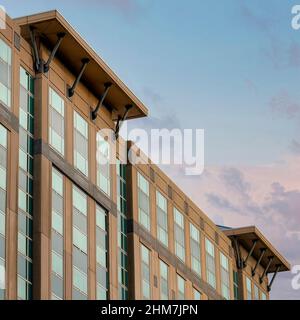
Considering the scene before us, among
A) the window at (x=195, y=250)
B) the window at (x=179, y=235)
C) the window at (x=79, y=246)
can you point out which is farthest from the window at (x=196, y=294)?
the window at (x=79, y=246)

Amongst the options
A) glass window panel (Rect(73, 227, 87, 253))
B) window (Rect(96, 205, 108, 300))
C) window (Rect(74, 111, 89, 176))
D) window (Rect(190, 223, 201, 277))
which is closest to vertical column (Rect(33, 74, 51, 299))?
glass window panel (Rect(73, 227, 87, 253))

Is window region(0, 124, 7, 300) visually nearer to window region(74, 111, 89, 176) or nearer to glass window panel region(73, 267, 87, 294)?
glass window panel region(73, 267, 87, 294)

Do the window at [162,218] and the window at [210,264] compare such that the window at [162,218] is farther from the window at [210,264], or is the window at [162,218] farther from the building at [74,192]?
the window at [210,264]

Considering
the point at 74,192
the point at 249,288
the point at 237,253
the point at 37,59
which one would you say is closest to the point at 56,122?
the point at 37,59

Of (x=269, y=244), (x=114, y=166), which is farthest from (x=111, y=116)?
(x=269, y=244)

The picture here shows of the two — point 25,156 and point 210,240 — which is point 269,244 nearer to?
point 210,240

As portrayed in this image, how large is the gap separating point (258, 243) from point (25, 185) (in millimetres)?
39340

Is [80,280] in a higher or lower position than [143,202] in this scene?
lower

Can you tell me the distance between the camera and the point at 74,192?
65.1 meters

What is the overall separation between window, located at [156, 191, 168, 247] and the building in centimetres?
9

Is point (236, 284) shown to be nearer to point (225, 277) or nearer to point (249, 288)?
point (249, 288)

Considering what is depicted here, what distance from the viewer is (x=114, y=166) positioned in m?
72.1

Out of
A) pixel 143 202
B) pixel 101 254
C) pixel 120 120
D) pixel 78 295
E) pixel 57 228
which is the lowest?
pixel 78 295

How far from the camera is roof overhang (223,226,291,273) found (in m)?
94.1
